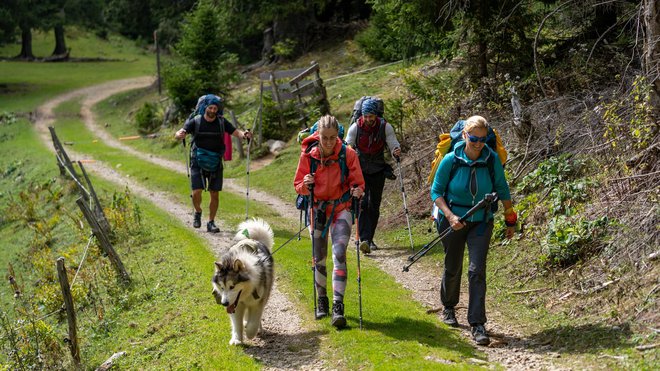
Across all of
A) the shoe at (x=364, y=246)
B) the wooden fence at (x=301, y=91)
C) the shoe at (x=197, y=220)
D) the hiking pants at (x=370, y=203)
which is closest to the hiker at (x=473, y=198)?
the hiking pants at (x=370, y=203)

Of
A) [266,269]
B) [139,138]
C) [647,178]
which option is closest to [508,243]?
[647,178]

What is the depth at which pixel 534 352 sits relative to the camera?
304 inches

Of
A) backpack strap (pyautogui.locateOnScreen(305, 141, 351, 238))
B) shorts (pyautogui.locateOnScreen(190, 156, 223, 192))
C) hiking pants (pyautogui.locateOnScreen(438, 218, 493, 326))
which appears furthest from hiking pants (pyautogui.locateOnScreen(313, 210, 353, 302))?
shorts (pyautogui.locateOnScreen(190, 156, 223, 192))

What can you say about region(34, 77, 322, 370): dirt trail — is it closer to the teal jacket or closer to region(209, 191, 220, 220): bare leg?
region(209, 191, 220, 220): bare leg

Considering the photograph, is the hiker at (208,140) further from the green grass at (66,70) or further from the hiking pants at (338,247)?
the green grass at (66,70)

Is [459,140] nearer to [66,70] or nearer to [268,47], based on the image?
[268,47]

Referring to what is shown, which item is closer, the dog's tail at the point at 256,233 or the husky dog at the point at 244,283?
the husky dog at the point at 244,283

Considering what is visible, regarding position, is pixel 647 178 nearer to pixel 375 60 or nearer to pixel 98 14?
pixel 375 60

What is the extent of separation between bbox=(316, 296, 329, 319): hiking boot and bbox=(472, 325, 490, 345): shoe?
74.1 inches

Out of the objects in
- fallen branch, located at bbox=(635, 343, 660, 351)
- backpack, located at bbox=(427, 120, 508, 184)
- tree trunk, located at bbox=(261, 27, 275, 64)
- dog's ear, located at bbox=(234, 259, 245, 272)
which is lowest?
fallen branch, located at bbox=(635, 343, 660, 351)

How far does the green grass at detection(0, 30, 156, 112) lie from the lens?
48844 mm

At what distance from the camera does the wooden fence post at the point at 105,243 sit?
12961mm

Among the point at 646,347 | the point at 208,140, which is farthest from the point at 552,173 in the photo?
the point at 208,140

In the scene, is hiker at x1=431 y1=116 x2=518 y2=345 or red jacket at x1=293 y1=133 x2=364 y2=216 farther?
red jacket at x1=293 y1=133 x2=364 y2=216
